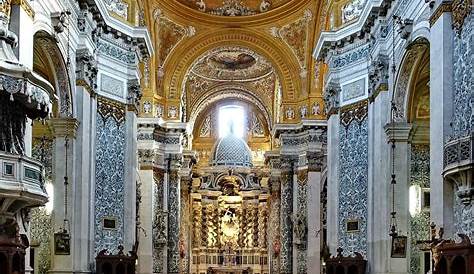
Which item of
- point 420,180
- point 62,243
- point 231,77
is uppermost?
point 231,77

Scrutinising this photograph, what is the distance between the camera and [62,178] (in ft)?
63.1

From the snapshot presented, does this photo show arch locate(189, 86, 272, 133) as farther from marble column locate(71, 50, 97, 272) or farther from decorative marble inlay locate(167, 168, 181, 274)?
marble column locate(71, 50, 97, 272)

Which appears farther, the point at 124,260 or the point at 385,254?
the point at 124,260

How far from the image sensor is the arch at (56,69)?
18.2 metres

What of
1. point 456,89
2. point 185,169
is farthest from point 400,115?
point 185,169

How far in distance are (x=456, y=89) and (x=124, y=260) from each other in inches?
423

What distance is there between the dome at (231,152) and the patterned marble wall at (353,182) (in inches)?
803

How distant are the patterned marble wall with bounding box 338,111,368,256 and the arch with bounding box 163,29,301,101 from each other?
31.8 ft

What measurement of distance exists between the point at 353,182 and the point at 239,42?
39.9ft

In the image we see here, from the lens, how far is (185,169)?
3809cm

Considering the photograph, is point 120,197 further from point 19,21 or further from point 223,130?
point 223,130

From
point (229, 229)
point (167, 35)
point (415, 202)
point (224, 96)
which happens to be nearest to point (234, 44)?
point (167, 35)

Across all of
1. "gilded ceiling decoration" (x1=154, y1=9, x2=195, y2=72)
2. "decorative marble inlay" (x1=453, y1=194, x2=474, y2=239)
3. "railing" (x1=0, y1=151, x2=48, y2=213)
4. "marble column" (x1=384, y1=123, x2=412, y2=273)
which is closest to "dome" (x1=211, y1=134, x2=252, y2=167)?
"gilded ceiling decoration" (x1=154, y1=9, x2=195, y2=72)

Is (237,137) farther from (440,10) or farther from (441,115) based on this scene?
(441,115)
